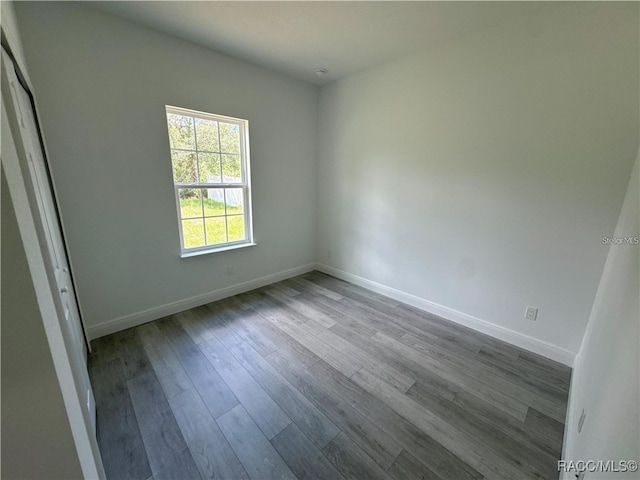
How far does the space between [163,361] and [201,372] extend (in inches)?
14.2

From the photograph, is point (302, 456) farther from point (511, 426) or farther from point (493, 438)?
point (511, 426)

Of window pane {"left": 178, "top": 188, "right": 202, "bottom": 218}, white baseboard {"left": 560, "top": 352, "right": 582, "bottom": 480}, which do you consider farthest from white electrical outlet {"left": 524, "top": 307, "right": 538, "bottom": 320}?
window pane {"left": 178, "top": 188, "right": 202, "bottom": 218}

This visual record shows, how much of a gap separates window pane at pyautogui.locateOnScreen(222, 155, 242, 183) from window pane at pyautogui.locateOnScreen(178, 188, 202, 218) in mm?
360

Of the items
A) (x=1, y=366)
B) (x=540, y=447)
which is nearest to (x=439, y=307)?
(x=540, y=447)

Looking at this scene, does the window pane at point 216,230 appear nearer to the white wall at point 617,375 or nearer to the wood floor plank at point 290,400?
the wood floor plank at point 290,400

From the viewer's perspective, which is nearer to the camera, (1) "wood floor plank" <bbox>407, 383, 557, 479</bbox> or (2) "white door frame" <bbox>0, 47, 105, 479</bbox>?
(2) "white door frame" <bbox>0, 47, 105, 479</bbox>

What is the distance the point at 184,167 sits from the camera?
258cm

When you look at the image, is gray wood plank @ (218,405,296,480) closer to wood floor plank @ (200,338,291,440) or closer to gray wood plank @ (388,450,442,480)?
wood floor plank @ (200,338,291,440)

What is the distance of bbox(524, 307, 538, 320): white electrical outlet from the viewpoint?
214cm

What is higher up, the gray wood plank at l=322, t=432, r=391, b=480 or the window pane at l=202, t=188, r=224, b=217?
the window pane at l=202, t=188, r=224, b=217

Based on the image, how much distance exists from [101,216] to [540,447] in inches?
136

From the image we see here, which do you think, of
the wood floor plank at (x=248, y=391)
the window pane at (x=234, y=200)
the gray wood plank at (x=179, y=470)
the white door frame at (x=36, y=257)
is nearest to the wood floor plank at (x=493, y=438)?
Result: the wood floor plank at (x=248, y=391)

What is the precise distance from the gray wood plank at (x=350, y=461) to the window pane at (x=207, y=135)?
2.82 m

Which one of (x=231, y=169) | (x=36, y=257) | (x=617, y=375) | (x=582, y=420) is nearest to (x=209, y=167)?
(x=231, y=169)
